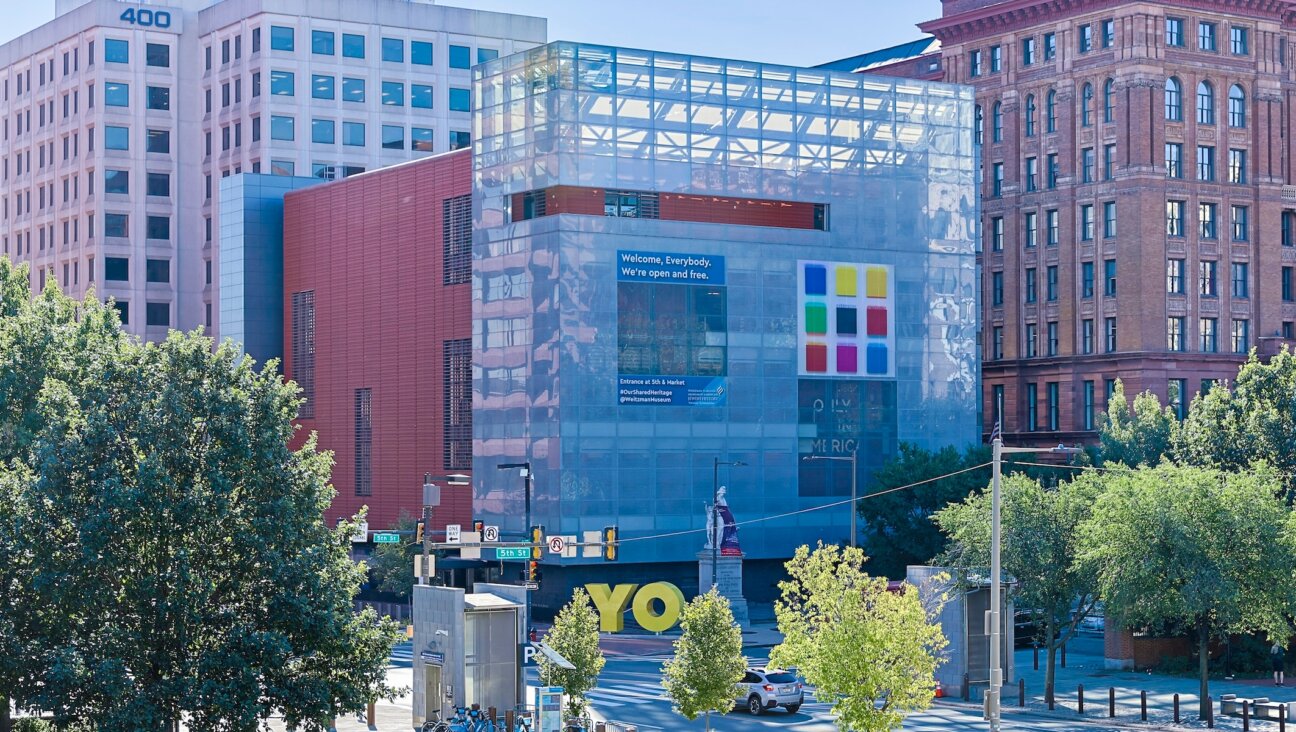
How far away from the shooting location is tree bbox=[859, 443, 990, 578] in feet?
288

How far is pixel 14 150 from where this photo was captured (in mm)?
154500

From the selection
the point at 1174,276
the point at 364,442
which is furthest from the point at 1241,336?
the point at 364,442

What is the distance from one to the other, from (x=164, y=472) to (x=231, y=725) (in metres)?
5.34

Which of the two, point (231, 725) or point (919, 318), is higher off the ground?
point (919, 318)

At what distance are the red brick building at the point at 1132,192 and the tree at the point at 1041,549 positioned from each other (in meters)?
55.6

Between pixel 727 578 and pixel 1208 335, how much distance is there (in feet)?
155

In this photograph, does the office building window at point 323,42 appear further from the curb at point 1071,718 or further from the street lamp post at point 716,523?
the curb at point 1071,718

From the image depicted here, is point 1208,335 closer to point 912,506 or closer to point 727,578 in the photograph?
point 912,506

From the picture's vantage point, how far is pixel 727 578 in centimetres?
8375

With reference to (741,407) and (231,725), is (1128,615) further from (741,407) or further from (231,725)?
(741,407)

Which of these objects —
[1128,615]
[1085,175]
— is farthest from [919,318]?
[1128,615]

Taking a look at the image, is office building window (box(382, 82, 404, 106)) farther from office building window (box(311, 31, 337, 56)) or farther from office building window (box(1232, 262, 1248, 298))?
office building window (box(1232, 262, 1248, 298))

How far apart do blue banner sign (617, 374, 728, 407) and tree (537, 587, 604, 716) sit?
37.1 meters

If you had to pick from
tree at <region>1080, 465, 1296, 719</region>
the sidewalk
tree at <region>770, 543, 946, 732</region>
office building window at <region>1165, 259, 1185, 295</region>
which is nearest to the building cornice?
office building window at <region>1165, 259, 1185, 295</region>
